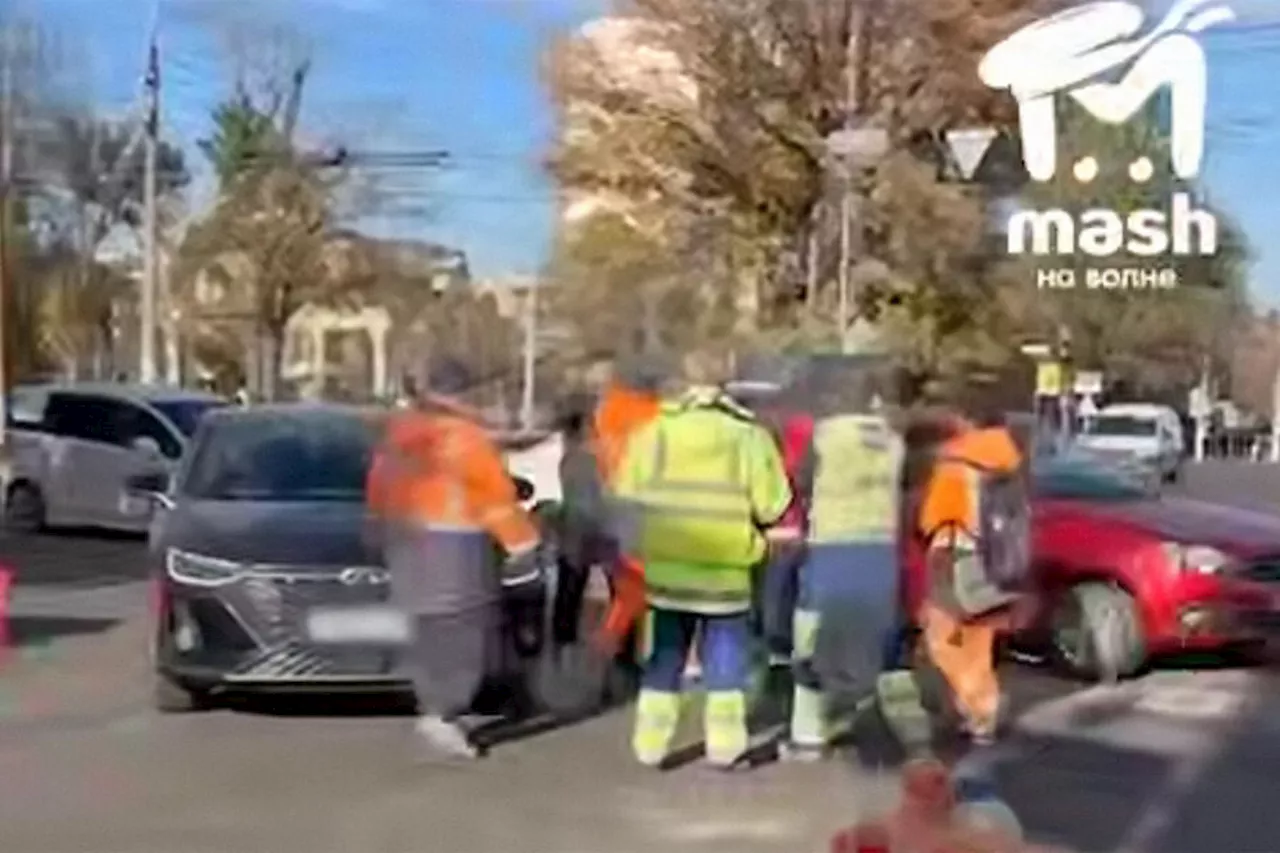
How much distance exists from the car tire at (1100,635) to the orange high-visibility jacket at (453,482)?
4.54 m

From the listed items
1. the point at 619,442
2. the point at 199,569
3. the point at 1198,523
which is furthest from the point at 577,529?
the point at 1198,523

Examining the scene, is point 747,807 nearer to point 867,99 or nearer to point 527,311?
point 867,99

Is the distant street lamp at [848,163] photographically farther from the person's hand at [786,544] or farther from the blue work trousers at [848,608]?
the blue work trousers at [848,608]

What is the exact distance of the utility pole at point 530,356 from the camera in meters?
15.4

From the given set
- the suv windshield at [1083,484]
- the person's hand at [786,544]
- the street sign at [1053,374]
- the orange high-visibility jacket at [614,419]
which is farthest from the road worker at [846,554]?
the street sign at [1053,374]

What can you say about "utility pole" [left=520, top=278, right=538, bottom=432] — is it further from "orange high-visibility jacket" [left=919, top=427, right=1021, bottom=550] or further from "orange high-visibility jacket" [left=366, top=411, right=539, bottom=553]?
"orange high-visibility jacket" [left=919, top=427, right=1021, bottom=550]

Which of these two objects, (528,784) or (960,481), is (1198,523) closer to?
(960,481)

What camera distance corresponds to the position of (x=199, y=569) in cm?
1159

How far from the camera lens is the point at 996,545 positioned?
1082cm

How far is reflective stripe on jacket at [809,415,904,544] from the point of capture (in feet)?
35.0

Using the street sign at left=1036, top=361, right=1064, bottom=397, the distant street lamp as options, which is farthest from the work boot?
the street sign at left=1036, top=361, right=1064, bottom=397

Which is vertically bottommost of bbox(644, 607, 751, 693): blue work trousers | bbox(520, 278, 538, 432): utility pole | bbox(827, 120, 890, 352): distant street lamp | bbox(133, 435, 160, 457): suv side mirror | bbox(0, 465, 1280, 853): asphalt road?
bbox(0, 465, 1280, 853): asphalt road

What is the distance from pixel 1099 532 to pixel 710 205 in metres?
26.0

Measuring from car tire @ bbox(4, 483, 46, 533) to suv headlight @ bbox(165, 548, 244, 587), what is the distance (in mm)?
15588
